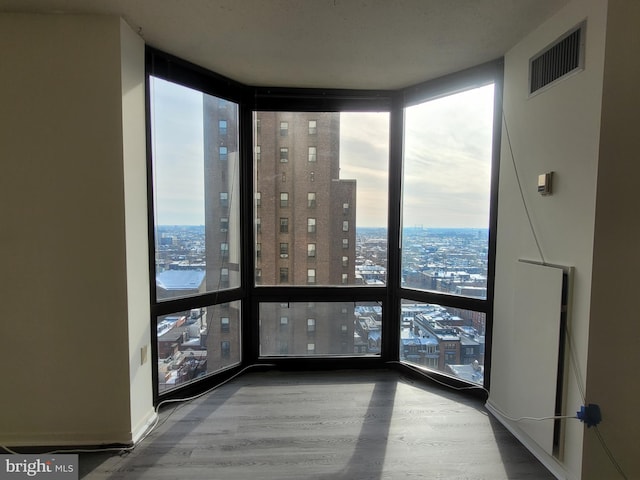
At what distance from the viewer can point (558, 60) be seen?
174 cm

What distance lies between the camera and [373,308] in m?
3.03

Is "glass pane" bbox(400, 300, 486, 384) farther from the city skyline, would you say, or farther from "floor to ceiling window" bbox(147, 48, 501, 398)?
the city skyline

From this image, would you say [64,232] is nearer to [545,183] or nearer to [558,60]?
[545,183]

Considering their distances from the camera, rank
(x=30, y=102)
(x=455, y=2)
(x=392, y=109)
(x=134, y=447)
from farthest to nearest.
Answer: (x=392, y=109) < (x=134, y=447) < (x=30, y=102) < (x=455, y=2)

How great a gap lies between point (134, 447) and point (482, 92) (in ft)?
11.6

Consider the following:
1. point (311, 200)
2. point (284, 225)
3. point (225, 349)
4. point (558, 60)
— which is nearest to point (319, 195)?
point (311, 200)

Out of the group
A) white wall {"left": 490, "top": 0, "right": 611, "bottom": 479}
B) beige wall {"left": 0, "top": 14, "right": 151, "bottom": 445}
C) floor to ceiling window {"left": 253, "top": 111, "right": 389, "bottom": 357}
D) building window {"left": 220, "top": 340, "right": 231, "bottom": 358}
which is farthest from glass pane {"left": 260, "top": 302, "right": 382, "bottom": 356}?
beige wall {"left": 0, "top": 14, "right": 151, "bottom": 445}

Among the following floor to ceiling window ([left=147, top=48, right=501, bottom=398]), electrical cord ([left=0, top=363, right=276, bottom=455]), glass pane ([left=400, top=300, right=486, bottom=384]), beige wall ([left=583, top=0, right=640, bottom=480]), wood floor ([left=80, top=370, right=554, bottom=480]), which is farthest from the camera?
glass pane ([left=400, top=300, right=486, bottom=384])

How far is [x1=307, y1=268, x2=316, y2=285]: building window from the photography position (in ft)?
9.78

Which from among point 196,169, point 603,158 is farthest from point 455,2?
point 196,169

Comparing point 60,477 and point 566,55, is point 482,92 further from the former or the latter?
point 60,477

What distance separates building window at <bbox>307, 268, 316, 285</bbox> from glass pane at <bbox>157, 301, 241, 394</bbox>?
71 centimetres

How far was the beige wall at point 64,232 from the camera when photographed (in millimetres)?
1789

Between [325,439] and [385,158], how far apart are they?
7.74ft
